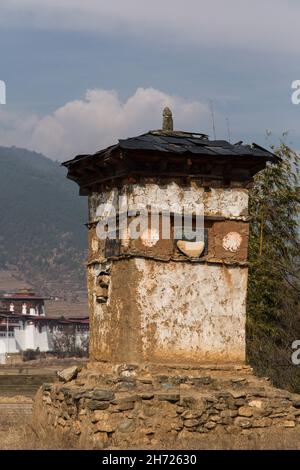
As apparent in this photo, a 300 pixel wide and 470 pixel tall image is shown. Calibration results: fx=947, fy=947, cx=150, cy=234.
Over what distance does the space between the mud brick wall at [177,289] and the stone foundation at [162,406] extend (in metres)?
0.41

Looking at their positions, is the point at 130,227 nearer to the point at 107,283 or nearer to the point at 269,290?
the point at 107,283

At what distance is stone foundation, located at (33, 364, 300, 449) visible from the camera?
14.8 metres

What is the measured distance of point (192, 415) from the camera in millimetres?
15125

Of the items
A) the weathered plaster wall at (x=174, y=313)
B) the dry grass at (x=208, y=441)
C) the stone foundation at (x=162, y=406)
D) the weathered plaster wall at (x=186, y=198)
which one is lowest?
the dry grass at (x=208, y=441)

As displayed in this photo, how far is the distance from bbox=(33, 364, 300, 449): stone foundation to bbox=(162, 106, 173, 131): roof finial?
185 inches

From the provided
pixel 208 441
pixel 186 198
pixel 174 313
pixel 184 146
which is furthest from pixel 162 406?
pixel 184 146

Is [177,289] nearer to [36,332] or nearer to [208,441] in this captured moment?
[208,441]

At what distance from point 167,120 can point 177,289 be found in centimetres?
360

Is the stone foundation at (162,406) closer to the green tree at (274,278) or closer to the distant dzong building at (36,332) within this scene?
the green tree at (274,278)

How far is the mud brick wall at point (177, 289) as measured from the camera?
1619cm

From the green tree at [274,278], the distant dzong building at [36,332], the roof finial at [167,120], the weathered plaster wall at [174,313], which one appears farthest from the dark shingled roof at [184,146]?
the distant dzong building at [36,332]

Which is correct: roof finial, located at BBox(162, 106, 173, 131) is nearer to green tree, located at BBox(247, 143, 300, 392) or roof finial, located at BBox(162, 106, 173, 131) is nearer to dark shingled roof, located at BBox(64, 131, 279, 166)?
dark shingled roof, located at BBox(64, 131, 279, 166)
